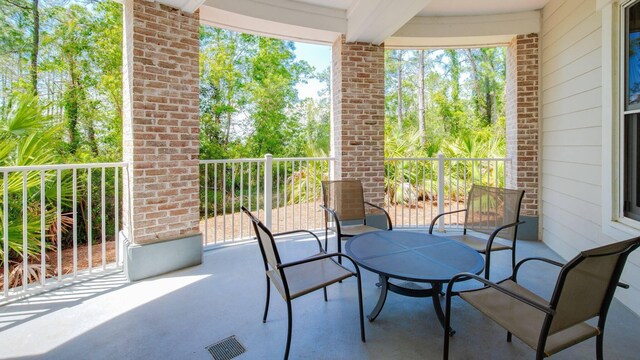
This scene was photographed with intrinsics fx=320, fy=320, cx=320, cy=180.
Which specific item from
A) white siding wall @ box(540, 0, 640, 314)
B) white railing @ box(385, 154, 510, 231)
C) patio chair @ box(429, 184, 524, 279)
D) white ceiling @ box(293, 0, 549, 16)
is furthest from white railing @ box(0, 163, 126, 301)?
white siding wall @ box(540, 0, 640, 314)

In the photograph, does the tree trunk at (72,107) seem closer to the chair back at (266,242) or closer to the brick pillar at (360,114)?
the brick pillar at (360,114)

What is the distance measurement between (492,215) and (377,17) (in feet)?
8.63

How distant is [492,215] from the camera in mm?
3305

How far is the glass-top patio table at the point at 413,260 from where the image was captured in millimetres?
2188

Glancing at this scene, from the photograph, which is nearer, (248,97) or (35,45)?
(35,45)

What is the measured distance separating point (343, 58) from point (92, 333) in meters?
4.28

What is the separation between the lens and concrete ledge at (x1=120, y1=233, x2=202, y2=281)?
3.25 m

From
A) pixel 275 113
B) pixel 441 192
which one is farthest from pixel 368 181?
pixel 275 113

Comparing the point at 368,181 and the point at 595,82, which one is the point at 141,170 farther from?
the point at 595,82

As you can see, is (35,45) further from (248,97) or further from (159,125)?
(159,125)

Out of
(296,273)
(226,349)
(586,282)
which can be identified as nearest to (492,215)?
(586,282)

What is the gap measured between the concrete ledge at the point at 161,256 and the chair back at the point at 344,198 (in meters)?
1.60

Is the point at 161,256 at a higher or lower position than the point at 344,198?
lower

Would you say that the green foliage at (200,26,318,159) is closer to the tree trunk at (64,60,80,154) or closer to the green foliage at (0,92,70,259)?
the tree trunk at (64,60,80,154)
